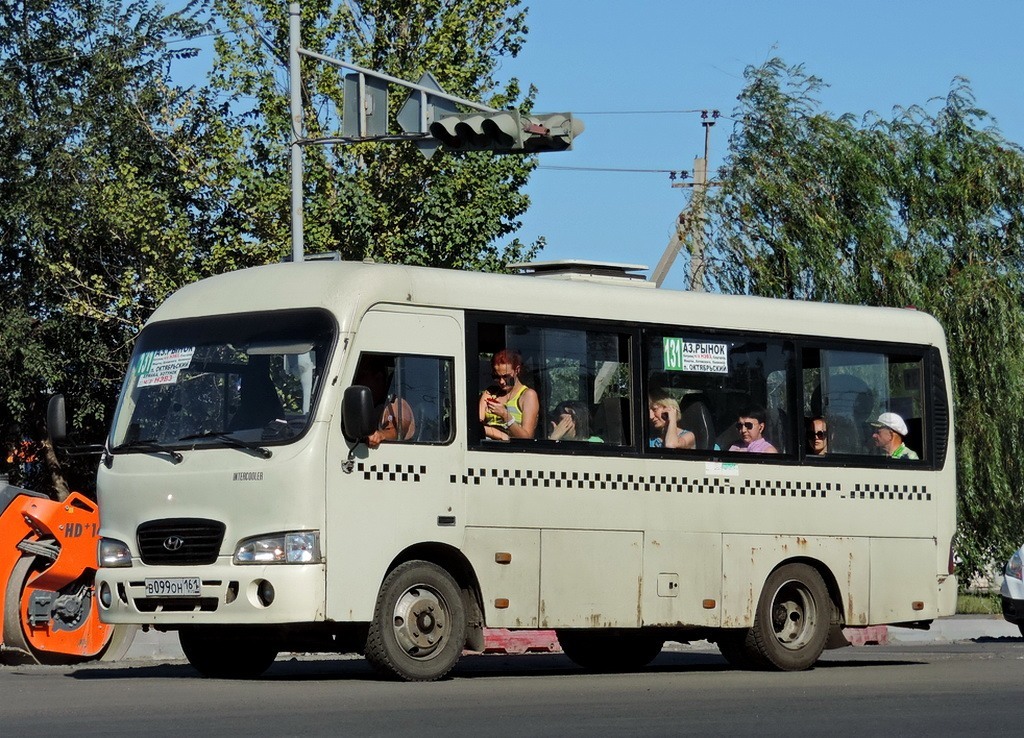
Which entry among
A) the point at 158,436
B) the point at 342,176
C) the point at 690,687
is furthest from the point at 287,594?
the point at 342,176

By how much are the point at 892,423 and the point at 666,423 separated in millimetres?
2614

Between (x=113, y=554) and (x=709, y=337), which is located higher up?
(x=709, y=337)

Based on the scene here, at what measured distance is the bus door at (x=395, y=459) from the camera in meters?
13.1

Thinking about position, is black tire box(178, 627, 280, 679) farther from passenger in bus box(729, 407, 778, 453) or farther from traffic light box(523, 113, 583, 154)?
traffic light box(523, 113, 583, 154)

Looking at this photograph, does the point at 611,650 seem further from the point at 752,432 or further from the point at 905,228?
the point at 905,228

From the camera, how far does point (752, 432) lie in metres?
15.8

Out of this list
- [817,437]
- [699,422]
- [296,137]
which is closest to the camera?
[699,422]

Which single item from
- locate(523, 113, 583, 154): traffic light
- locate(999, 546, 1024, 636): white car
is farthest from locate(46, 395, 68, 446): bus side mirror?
locate(999, 546, 1024, 636): white car

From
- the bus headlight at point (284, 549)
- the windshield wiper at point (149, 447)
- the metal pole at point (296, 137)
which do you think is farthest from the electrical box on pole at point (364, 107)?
the bus headlight at point (284, 549)

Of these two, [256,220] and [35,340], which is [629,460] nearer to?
[256,220]

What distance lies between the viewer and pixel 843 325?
16.7m

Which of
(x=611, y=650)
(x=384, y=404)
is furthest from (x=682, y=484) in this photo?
(x=384, y=404)

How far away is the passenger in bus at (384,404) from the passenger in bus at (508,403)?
68cm

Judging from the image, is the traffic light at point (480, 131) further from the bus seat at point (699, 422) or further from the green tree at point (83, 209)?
the green tree at point (83, 209)
